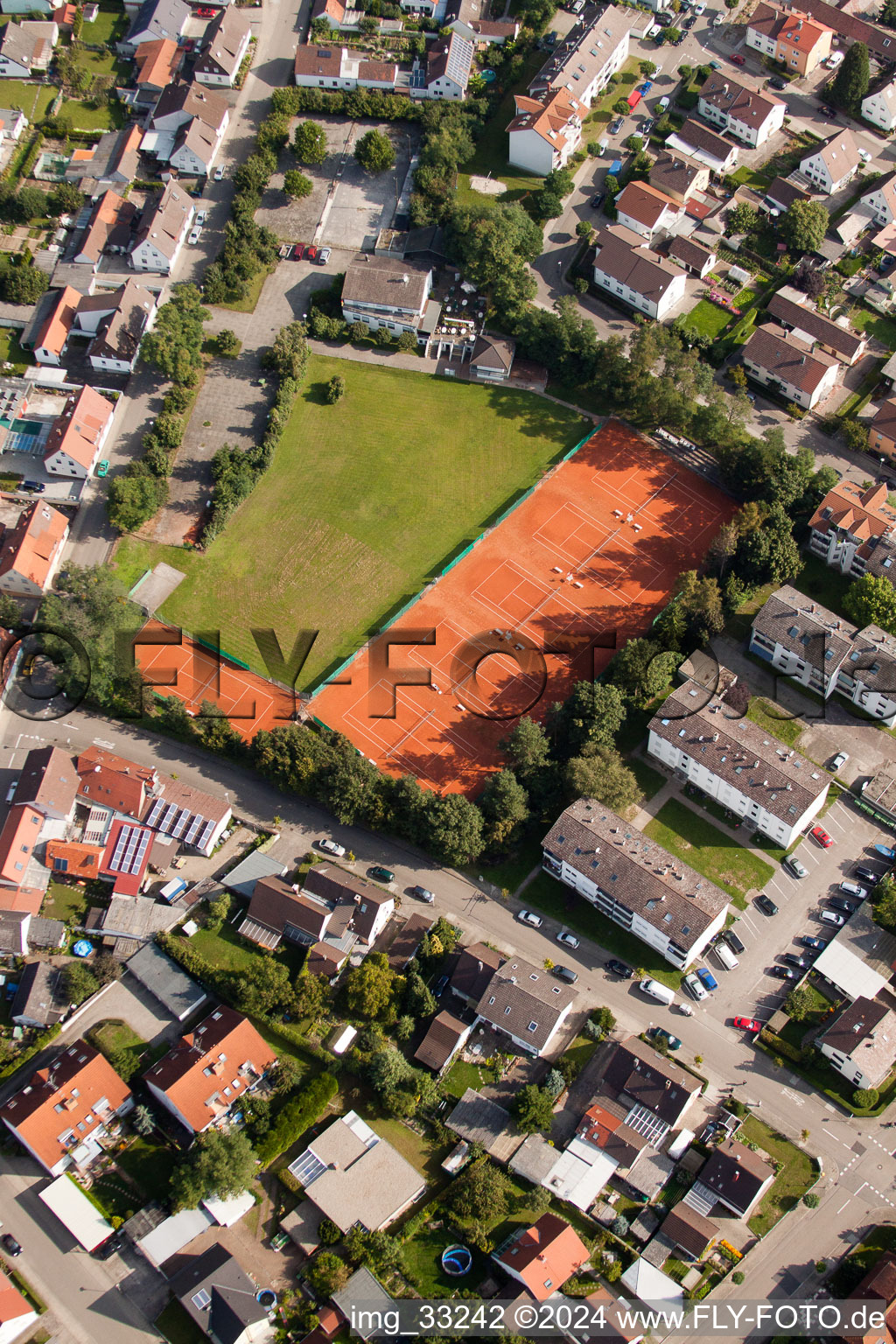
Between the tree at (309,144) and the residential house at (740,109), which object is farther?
the residential house at (740,109)

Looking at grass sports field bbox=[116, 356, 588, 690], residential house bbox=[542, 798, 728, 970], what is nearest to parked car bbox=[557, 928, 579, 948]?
residential house bbox=[542, 798, 728, 970]

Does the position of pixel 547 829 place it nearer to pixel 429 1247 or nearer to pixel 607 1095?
pixel 607 1095

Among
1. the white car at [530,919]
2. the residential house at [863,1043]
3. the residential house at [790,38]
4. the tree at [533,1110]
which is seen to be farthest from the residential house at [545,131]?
the tree at [533,1110]

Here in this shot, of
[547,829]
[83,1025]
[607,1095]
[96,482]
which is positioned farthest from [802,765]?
[96,482]

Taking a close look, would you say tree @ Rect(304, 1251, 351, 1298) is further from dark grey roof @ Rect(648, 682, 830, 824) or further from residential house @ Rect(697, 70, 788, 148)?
residential house @ Rect(697, 70, 788, 148)

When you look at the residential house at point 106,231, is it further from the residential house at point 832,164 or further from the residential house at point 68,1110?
the residential house at point 68,1110

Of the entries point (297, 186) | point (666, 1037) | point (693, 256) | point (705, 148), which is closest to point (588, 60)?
point (705, 148)
